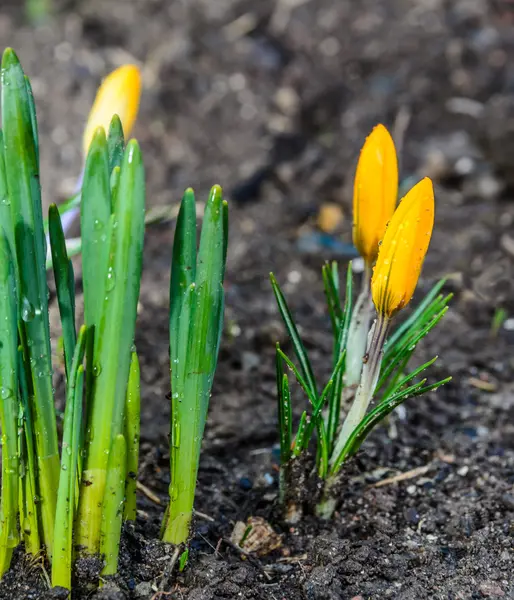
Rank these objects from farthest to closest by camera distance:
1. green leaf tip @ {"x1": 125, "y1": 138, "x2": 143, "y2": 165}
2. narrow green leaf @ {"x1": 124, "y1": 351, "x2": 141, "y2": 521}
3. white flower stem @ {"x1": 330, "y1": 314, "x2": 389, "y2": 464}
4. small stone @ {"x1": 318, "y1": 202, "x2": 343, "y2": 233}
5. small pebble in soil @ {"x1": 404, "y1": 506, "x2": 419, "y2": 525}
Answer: small stone @ {"x1": 318, "y1": 202, "x2": 343, "y2": 233} < small pebble in soil @ {"x1": 404, "y1": 506, "x2": 419, "y2": 525} < white flower stem @ {"x1": 330, "y1": 314, "x2": 389, "y2": 464} < narrow green leaf @ {"x1": 124, "y1": 351, "x2": 141, "y2": 521} < green leaf tip @ {"x1": 125, "y1": 138, "x2": 143, "y2": 165}

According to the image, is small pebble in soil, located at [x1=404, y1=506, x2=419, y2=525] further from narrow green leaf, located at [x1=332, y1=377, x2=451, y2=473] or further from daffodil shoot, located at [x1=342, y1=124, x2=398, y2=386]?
daffodil shoot, located at [x1=342, y1=124, x2=398, y2=386]

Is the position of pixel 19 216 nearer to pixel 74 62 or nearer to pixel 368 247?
pixel 368 247

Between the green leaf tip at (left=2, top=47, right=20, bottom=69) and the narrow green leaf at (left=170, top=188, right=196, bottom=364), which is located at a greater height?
the green leaf tip at (left=2, top=47, right=20, bottom=69)

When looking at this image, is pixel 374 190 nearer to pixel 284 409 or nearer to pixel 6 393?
pixel 284 409

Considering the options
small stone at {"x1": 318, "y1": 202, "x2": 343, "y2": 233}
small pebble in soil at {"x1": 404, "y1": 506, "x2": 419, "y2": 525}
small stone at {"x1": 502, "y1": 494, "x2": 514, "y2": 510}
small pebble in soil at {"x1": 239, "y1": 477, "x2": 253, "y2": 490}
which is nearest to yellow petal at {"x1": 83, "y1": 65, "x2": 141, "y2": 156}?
small pebble in soil at {"x1": 239, "y1": 477, "x2": 253, "y2": 490}

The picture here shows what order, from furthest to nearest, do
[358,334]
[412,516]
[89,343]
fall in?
[412,516] < [358,334] < [89,343]

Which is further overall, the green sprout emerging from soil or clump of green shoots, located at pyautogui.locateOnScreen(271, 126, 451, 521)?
clump of green shoots, located at pyautogui.locateOnScreen(271, 126, 451, 521)

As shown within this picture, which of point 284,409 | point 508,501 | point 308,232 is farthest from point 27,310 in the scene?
point 308,232

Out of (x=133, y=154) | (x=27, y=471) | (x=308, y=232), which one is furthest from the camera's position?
(x=308, y=232)
